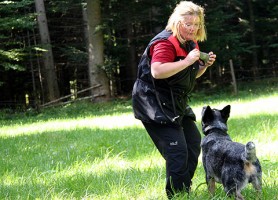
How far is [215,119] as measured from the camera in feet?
14.7

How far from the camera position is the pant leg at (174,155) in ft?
13.2

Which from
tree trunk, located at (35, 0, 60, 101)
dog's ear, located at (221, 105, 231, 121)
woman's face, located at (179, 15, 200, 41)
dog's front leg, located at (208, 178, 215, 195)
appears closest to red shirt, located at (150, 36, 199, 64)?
woman's face, located at (179, 15, 200, 41)

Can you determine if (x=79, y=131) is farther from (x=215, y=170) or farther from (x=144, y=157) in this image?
(x=215, y=170)

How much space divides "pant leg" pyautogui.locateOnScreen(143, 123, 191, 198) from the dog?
0.96ft

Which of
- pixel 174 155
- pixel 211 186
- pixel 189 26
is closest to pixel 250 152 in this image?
pixel 174 155

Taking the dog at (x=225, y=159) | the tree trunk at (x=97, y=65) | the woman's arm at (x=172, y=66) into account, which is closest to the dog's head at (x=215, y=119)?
the dog at (x=225, y=159)

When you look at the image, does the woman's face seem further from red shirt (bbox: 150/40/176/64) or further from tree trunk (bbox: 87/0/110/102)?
tree trunk (bbox: 87/0/110/102)

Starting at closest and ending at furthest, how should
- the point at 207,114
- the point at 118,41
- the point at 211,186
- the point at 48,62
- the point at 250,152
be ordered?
the point at 250,152
the point at 211,186
the point at 207,114
the point at 48,62
the point at 118,41

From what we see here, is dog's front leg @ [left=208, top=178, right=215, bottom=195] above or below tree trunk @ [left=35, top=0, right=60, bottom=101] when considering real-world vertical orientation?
below

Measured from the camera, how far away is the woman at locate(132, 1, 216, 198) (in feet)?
12.8

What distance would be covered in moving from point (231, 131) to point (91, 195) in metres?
4.28

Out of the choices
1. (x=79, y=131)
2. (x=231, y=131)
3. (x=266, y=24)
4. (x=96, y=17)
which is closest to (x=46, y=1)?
(x=96, y=17)

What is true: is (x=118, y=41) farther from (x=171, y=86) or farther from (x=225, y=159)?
(x=225, y=159)

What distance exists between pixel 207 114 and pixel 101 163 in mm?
2553
